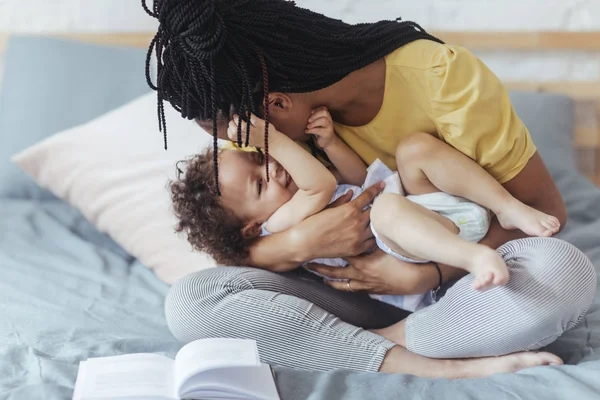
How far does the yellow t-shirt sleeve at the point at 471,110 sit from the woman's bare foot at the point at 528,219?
0.08m

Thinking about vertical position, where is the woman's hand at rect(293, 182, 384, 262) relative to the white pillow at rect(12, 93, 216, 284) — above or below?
above

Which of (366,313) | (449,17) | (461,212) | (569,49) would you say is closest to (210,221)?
(366,313)

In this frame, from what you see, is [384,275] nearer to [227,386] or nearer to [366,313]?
[366,313]

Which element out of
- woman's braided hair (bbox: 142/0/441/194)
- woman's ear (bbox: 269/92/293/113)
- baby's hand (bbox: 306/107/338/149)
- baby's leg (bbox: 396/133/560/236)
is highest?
woman's braided hair (bbox: 142/0/441/194)

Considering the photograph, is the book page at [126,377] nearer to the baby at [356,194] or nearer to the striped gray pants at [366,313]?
the striped gray pants at [366,313]

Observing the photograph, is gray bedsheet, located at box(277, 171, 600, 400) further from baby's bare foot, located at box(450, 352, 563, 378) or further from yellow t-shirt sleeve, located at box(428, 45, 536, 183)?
yellow t-shirt sleeve, located at box(428, 45, 536, 183)

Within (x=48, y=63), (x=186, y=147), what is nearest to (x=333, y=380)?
(x=186, y=147)

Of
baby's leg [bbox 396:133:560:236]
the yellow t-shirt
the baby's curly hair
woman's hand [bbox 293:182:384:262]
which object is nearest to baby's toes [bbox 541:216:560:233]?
baby's leg [bbox 396:133:560:236]

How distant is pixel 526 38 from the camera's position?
2033 mm

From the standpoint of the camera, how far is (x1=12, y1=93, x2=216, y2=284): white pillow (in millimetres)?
1606

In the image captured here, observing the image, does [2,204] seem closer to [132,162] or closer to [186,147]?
[132,162]

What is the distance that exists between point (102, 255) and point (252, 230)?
479 mm

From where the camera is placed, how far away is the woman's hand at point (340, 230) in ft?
3.93

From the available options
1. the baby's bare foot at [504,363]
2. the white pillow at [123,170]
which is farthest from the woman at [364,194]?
the white pillow at [123,170]
